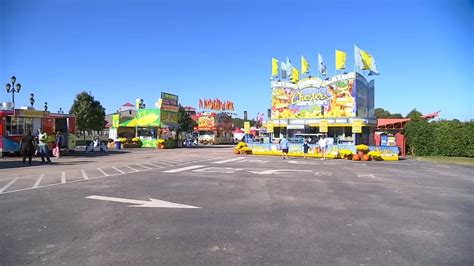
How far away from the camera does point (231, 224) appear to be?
696cm

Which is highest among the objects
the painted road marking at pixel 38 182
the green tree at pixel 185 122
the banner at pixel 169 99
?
the banner at pixel 169 99

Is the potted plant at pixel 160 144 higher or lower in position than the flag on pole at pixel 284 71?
lower

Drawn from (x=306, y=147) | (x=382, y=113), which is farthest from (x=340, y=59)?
(x=382, y=113)

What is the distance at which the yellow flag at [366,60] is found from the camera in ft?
128

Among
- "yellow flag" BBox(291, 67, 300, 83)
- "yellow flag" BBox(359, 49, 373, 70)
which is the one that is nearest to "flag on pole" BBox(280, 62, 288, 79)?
"yellow flag" BBox(291, 67, 300, 83)

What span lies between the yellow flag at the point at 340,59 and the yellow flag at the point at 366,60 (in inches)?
65.1

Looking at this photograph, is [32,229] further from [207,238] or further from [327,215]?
[327,215]

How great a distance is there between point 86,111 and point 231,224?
54165 millimetres

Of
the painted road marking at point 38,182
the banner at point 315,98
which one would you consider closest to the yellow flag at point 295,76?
the banner at point 315,98

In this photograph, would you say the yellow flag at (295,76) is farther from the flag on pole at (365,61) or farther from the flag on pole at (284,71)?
the flag on pole at (365,61)

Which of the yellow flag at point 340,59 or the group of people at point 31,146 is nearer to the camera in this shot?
the group of people at point 31,146

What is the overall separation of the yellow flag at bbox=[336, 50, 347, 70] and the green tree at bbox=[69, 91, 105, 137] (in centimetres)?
3583

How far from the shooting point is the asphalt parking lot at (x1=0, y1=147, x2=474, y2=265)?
5.29 metres

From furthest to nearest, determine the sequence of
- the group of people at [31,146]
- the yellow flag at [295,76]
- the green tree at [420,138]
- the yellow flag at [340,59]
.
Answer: the yellow flag at [295,76] < the yellow flag at [340,59] < the green tree at [420,138] < the group of people at [31,146]
